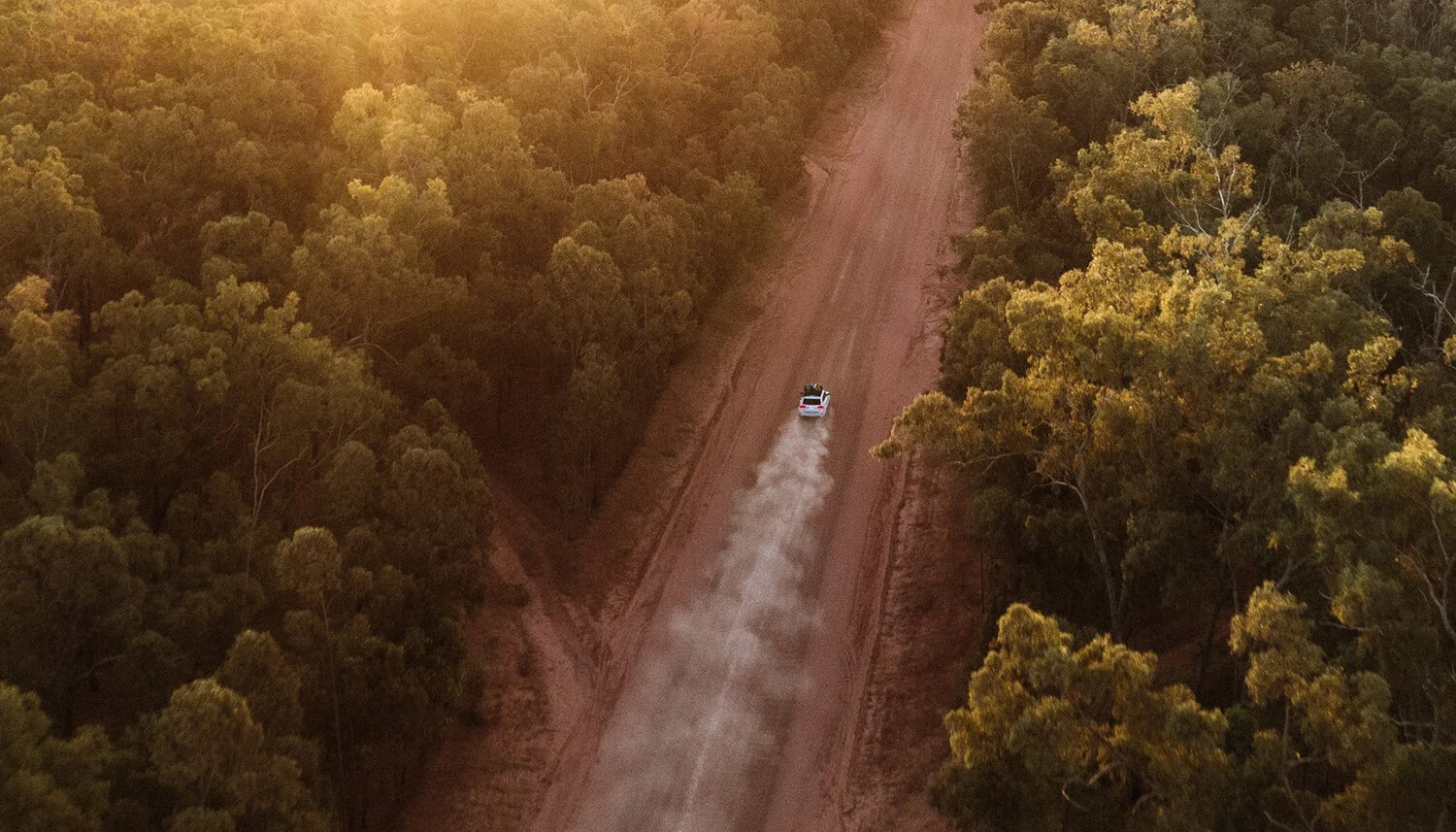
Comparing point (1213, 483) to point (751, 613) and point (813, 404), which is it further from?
point (813, 404)

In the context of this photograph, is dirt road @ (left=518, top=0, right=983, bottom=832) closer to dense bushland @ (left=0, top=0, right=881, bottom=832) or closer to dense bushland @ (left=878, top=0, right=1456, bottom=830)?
dense bushland @ (left=0, top=0, right=881, bottom=832)

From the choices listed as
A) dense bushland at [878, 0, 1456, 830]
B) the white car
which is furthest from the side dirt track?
dense bushland at [878, 0, 1456, 830]

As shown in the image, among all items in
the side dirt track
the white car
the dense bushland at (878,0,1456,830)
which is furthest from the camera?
the white car

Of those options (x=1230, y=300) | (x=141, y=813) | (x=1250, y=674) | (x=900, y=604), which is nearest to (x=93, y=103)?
(x=141, y=813)

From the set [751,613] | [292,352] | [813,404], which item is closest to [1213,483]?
[751,613]

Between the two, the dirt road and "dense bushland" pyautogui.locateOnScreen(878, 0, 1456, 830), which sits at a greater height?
"dense bushland" pyautogui.locateOnScreen(878, 0, 1456, 830)

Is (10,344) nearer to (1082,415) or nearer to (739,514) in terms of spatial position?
(739,514)
